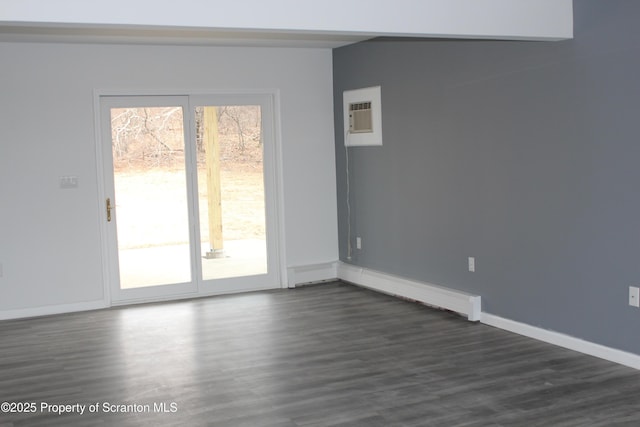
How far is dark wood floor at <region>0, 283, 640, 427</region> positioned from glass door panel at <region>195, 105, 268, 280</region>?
0.88m

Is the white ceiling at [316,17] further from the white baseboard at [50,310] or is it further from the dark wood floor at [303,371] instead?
the white baseboard at [50,310]

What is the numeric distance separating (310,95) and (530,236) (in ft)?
10.3

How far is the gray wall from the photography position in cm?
456

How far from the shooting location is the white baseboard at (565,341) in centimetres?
457

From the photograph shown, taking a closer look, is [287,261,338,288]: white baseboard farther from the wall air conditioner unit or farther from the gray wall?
the wall air conditioner unit

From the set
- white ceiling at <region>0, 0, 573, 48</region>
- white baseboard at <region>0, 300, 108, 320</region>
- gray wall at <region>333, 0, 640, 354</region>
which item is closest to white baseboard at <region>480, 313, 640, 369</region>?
gray wall at <region>333, 0, 640, 354</region>

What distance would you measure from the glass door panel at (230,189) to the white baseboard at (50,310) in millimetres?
1076

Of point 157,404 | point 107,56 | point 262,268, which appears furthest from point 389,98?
point 157,404

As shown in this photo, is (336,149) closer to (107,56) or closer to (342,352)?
(107,56)

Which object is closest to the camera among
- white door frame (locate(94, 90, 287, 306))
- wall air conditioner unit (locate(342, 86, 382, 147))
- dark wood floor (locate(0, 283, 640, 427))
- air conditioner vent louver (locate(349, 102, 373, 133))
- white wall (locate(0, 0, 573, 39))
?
white wall (locate(0, 0, 573, 39))

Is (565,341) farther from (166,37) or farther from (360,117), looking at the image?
(166,37)

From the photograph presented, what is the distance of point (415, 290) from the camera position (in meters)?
6.51

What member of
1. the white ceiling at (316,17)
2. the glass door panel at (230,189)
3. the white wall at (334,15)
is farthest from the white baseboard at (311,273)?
the white wall at (334,15)

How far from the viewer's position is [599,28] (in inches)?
182
